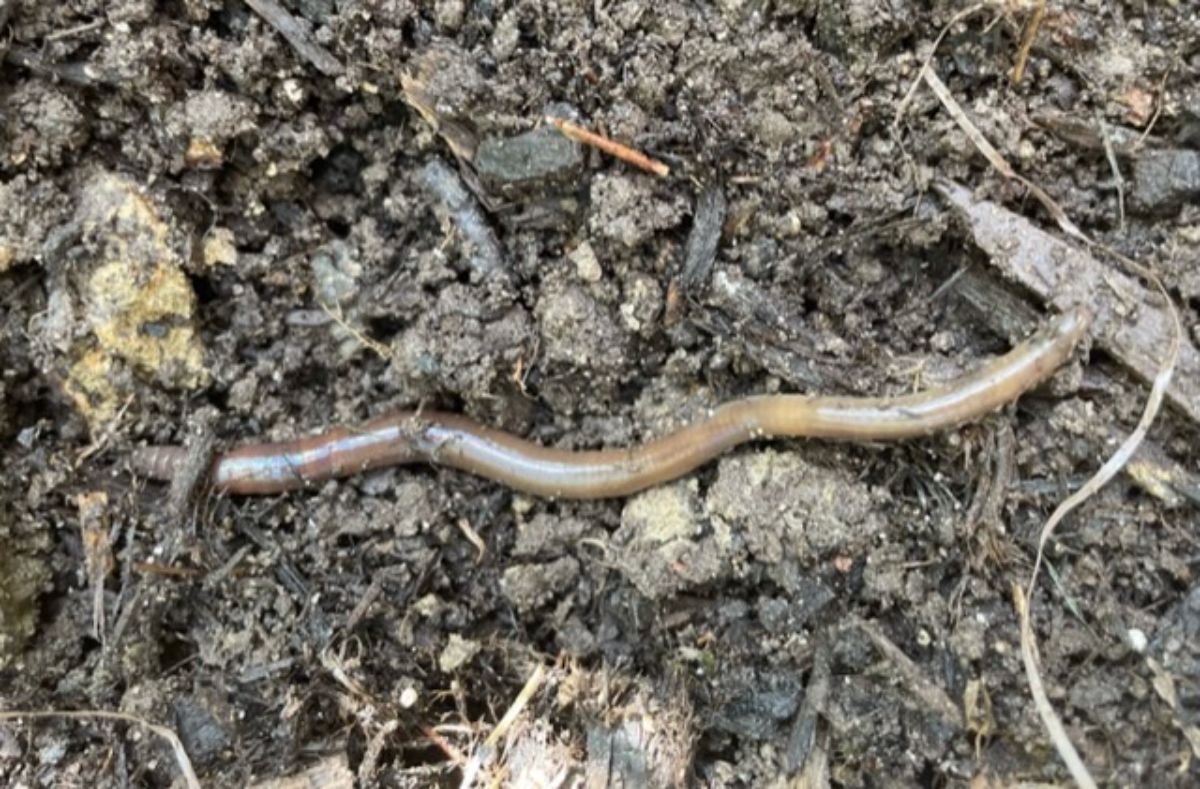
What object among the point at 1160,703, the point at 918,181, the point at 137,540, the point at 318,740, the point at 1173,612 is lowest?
the point at 318,740

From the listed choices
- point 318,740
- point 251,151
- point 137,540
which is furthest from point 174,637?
point 251,151

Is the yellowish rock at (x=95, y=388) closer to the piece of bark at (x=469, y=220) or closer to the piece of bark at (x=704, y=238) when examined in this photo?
the piece of bark at (x=469, y=220)

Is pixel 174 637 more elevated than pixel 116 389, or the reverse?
pixel 116 389

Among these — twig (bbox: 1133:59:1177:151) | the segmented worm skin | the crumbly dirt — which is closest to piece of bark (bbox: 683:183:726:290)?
the crumbly dirt

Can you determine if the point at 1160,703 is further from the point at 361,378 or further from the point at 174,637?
the point at 174,637

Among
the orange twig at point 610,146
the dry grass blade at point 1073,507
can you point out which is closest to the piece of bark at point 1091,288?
the dry grass blade at point 1073,507

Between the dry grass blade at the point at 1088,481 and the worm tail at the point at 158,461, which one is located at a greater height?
the dry grass blade at the point at 1088,481

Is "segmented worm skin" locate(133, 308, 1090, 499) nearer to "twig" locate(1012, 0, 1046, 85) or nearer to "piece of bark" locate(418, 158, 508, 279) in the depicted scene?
"piece of bark" locate(418, 158, 508, 279)
